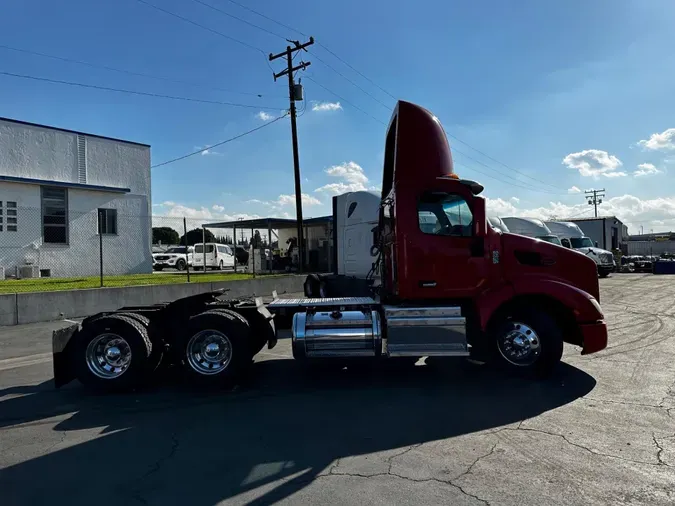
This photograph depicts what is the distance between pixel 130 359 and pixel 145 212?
18.7 metres

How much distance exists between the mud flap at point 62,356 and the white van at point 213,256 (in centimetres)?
2543

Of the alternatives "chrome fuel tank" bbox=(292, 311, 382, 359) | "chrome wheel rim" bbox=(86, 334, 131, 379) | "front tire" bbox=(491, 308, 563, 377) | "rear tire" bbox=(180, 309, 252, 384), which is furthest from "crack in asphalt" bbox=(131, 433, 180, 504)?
"front tire" bbox=(491, 308, 563, 377)

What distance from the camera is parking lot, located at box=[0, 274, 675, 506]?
11.7ft

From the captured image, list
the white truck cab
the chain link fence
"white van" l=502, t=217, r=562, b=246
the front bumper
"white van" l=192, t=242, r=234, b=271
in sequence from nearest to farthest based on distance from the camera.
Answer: the front bumper
the chain link fence
"white van" l=502, t=217, r=562, b=246
the white truck cab
"white van" l=192, t=242, r=234, b=271

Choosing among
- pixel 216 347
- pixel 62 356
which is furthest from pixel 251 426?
pixel 62 356

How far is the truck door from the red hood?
430mm

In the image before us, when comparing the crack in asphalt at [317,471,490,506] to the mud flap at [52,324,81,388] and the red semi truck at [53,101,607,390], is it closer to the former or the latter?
the red semi truck at [53,101,607,390]

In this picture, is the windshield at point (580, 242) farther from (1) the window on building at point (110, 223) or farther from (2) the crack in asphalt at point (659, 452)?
(2) the crack in asphalt at point (659, 452)

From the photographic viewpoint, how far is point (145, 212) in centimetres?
2330

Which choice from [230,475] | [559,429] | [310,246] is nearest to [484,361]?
[559,429]

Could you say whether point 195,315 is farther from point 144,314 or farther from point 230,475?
point 230,475

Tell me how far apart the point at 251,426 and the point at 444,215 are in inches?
145

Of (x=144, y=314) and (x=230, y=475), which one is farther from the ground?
(x=144, y=314)

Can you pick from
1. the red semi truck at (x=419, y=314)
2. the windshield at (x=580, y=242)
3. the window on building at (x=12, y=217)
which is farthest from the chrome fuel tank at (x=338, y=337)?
the windshield at (x=580, y=242)
